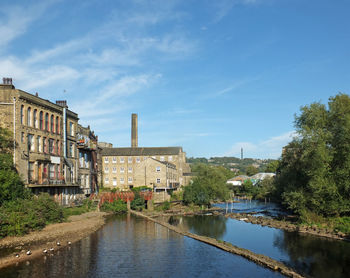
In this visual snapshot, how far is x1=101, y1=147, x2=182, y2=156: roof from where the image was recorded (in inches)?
3632

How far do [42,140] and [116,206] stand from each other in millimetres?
20535

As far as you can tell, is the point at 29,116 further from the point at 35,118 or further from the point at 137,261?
the point at 137,261

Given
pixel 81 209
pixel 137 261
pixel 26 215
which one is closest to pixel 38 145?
pixel 26 215

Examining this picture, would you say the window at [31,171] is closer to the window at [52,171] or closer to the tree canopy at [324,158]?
the window at [52,171]

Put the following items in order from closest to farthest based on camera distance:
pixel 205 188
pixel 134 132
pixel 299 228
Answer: pixel 299 228
pixel 205 188
pixel 134 132

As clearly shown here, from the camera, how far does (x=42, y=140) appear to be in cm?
4584

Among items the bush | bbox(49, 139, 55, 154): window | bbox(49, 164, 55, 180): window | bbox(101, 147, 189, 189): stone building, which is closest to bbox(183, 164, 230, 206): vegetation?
bbox(101, 147, 189, 189): stone building

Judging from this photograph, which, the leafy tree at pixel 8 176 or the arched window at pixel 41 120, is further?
the arched window at pixel 41 120

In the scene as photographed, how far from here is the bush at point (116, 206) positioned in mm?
60312

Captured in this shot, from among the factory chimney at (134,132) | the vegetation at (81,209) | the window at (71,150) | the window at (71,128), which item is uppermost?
the factory chimney at (134,132)

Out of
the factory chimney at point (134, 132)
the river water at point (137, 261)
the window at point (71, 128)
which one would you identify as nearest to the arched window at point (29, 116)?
the window at point (71, 128)

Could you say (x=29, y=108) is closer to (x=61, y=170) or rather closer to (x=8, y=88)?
(x=8, y=88)

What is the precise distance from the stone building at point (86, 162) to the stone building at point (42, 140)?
1631mm

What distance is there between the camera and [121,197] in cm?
6394
